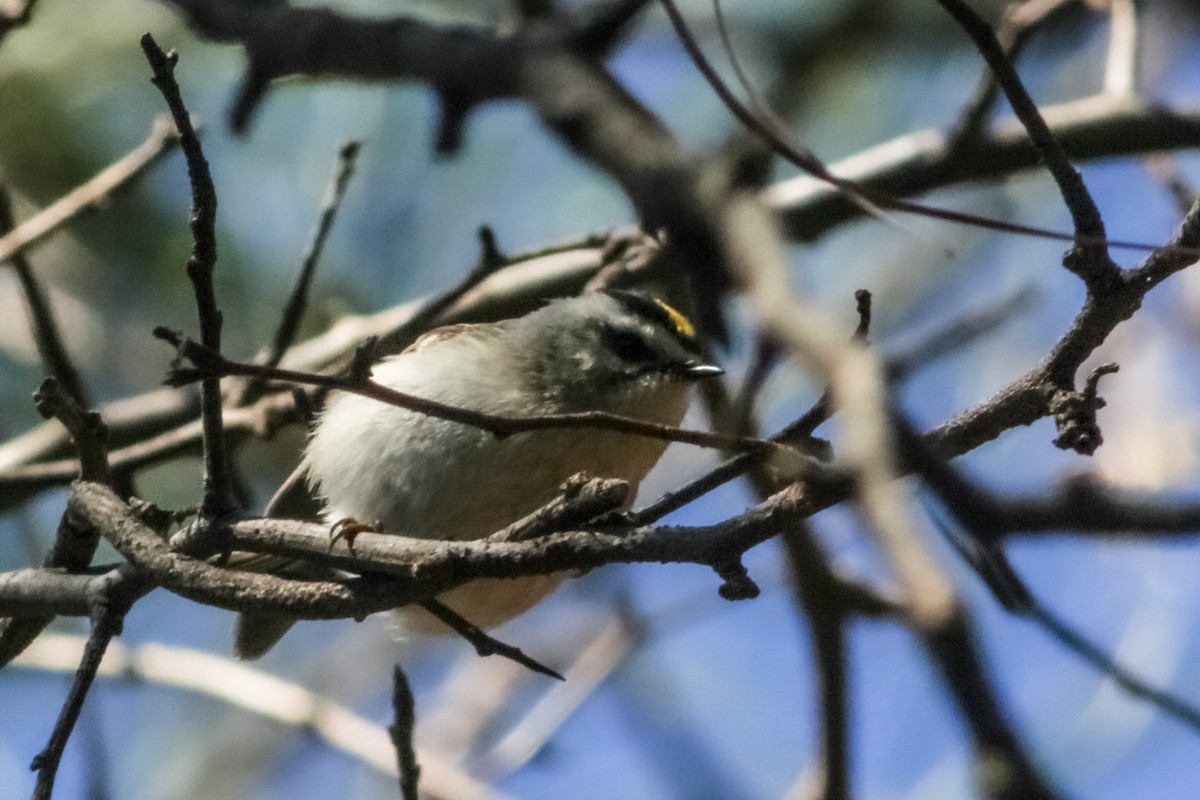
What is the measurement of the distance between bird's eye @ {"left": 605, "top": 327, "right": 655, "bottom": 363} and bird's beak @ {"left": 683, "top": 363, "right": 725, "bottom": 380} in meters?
0.12

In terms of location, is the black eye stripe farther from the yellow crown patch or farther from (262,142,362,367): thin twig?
(262,142,362,367): thin twig

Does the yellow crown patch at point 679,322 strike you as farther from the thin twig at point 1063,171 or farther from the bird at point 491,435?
the thin twig at point 1063,171

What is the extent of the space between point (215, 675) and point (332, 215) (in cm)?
139

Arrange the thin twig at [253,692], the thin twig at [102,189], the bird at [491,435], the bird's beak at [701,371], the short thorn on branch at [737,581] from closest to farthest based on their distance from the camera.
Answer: the short thorn on branch at [737,581] → the bird at [491,435] → the thin twig at [102,189] → the bird's beak at [701,371] → the thin twig at [253,692]

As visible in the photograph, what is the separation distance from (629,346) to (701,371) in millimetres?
251

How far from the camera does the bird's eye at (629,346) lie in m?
3.79

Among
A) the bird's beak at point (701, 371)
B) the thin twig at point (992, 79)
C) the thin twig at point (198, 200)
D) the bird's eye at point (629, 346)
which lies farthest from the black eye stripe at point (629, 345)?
the thin twig at point (198, 200)

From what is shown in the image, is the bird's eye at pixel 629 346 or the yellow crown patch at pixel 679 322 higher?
the yellow crown patch at pixel 679 322

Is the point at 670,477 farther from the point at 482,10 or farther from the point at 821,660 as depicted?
the point at 821,660

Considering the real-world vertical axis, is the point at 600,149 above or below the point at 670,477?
below

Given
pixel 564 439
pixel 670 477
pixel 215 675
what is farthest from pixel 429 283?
pixel 564 439

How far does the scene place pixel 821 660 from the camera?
162 cm

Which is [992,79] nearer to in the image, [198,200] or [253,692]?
[198,200]

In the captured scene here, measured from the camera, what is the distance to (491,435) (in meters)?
2.94
